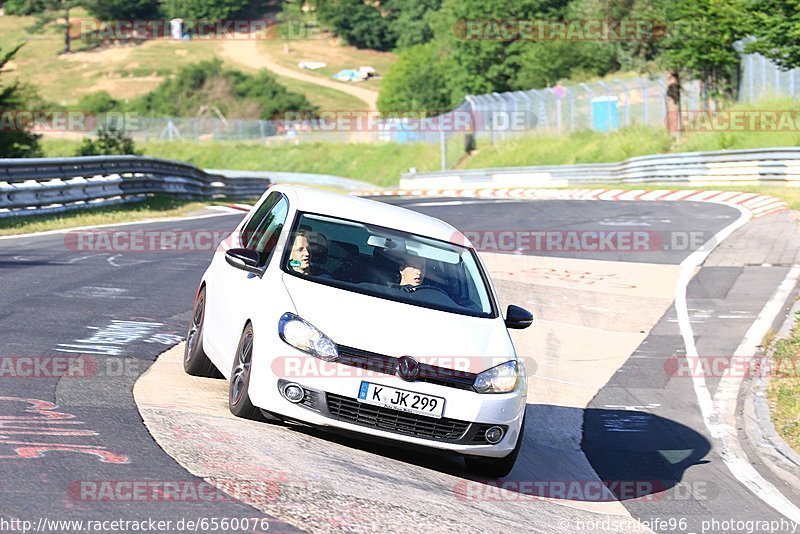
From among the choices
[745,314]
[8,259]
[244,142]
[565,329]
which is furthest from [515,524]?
[244,142]

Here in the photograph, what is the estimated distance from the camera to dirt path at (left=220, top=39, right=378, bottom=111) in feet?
429

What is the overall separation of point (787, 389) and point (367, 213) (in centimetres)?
454

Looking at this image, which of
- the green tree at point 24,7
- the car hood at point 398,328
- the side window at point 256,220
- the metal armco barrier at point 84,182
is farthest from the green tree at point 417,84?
the car hood at point 398,328

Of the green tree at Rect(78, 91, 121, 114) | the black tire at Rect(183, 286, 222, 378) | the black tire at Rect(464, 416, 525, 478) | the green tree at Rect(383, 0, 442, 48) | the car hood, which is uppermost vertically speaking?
the green tree at Rect(383, 0, 442, 48)

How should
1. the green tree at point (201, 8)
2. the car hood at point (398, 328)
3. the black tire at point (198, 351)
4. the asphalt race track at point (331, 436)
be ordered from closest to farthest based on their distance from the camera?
the asphalt race track at point (331, 436)
the car hood at point (398, 328)
the black tire at point (198, 351)
the green tree at point (201, 8)

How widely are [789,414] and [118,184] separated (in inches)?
765

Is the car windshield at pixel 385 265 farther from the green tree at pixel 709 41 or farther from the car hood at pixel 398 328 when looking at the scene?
the green tree at pixel 709 41

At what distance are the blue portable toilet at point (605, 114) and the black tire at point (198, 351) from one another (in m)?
44.5

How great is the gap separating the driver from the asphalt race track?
1116mm

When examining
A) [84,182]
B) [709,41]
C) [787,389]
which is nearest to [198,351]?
[787,389]

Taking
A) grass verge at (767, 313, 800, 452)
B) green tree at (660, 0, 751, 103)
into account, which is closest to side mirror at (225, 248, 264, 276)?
grass verge at (767, 313, 800, 452)

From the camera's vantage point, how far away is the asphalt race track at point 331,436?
596 centimetres

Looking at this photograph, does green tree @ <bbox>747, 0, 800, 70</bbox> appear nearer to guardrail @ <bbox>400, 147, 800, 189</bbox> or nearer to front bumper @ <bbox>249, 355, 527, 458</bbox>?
guardrail @ <bbox>400, 147, 800, 189</bbox>

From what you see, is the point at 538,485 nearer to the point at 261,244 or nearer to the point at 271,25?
the point at 261,244
